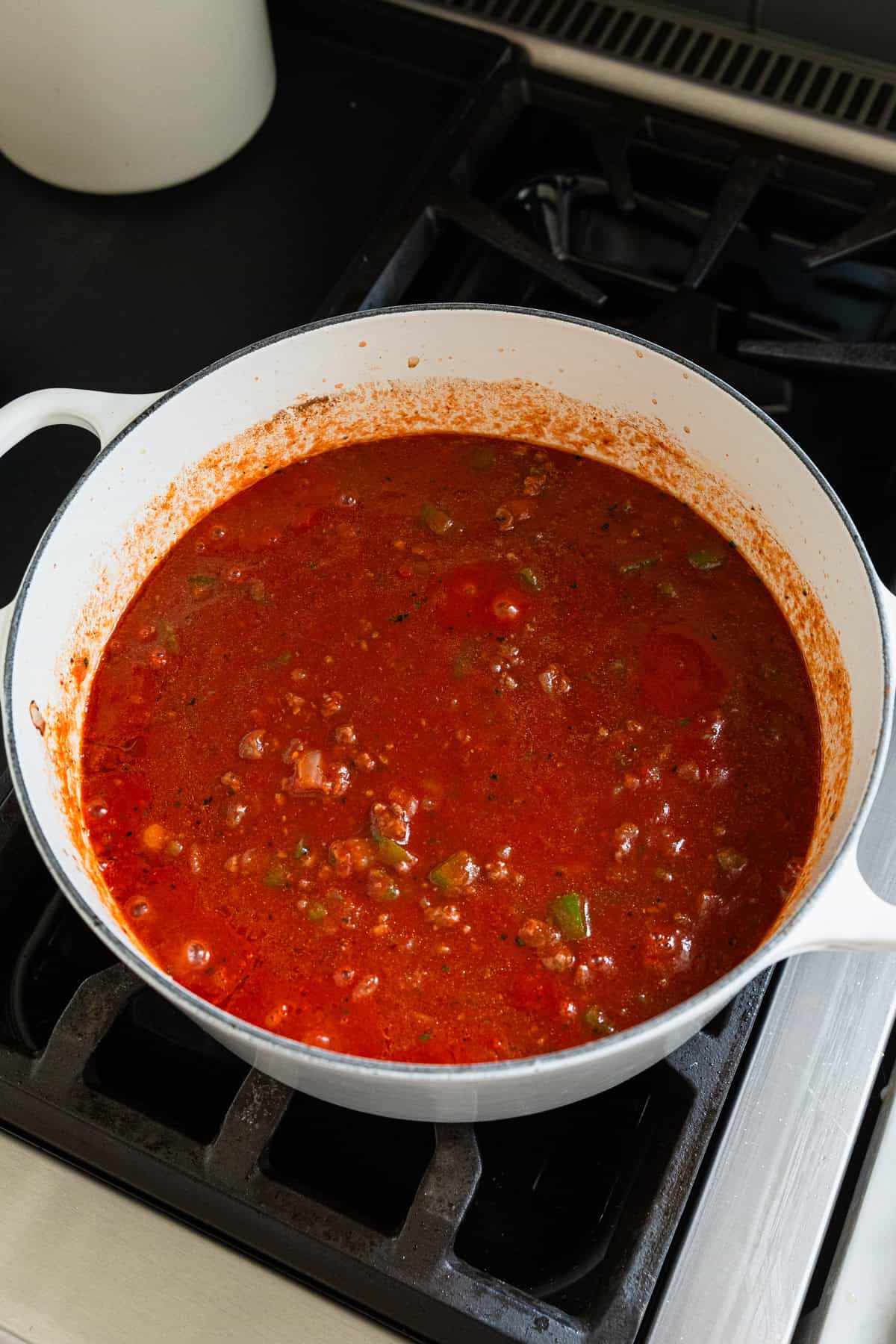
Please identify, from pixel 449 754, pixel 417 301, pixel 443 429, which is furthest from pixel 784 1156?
pixel 417 301

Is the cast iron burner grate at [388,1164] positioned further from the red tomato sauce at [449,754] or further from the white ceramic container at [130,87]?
the white ceramic container at [130,87]

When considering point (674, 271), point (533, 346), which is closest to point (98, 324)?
point (533, 346)

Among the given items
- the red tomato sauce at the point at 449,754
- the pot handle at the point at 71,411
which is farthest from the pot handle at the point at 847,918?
the pot handle at the point at 71,411

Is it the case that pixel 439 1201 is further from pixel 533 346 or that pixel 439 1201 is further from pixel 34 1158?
pixel 533 346

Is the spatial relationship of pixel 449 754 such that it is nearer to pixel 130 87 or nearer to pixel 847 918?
pixel 847 918

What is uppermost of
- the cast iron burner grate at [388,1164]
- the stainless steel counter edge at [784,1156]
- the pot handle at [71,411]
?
the pot handle at [71,411]

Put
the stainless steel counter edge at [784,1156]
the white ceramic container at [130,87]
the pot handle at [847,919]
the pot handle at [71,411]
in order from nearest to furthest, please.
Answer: the pot handle at [847,919] → the stainless steel counter edge at [784,1156] → the pot handle at [71,411] → the white ceramic container at [130,87]

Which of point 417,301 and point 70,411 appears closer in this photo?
point 70,411
